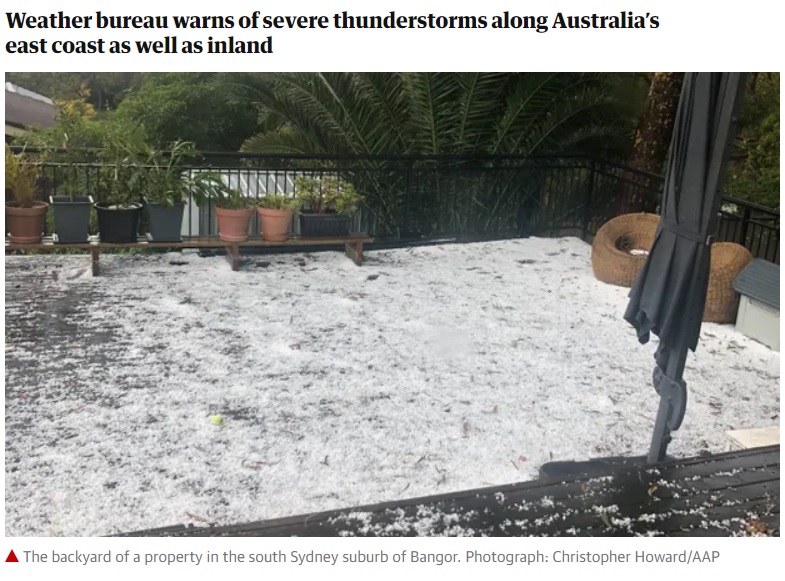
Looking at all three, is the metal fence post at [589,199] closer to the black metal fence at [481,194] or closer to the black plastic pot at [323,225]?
the black metal fence at [481,194]

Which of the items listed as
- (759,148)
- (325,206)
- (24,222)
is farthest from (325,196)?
(759,148)

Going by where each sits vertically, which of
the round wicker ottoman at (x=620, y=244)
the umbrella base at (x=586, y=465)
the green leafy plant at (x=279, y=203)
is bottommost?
the umbrella base at (x=586, y=465)

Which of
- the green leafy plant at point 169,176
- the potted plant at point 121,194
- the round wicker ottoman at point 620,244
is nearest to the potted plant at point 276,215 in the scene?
the green leafy plant at point 169,176

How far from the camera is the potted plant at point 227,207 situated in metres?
7.27

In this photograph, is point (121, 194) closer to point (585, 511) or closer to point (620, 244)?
point (620, 244)

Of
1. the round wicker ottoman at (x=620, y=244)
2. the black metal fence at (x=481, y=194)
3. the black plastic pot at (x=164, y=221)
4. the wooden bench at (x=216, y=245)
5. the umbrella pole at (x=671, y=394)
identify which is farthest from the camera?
the black metal fence at (x=481, y=194)

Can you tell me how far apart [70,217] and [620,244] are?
4.85 metres

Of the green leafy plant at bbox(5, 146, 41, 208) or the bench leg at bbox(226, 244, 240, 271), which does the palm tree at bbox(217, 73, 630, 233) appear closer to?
the bench leg at bbox(226, 244, 240, 271)

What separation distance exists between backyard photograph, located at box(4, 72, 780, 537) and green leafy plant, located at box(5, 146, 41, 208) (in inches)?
1.2
